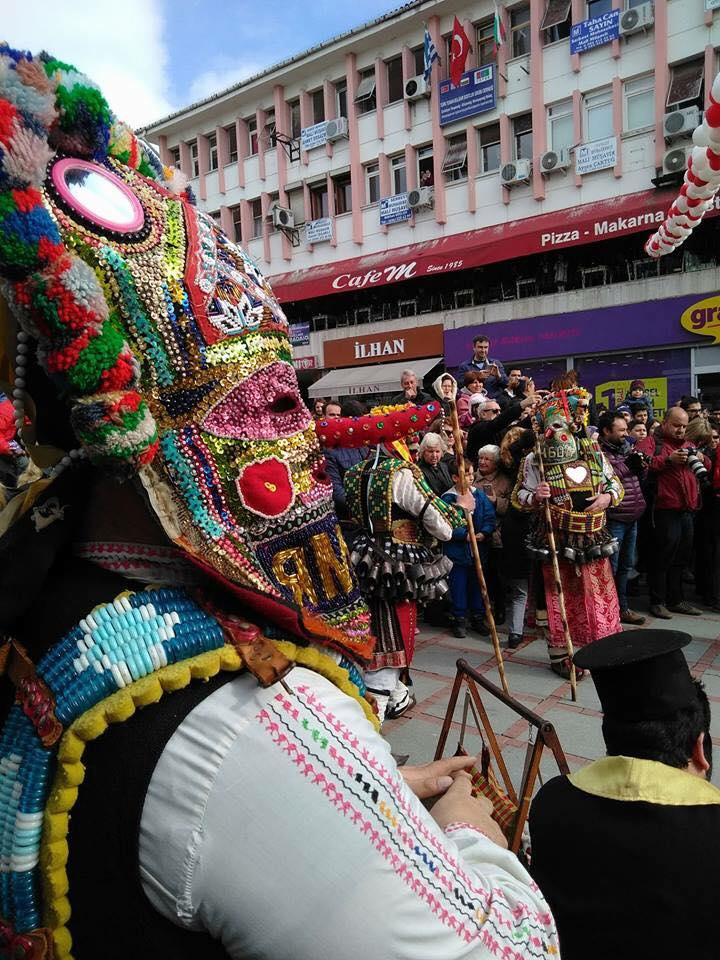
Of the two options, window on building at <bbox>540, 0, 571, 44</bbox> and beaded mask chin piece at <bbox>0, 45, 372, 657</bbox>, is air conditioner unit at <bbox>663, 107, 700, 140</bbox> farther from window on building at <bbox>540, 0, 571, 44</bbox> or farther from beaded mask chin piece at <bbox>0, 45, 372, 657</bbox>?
beaded mask chin piece at <bbox>0, 45, 372, 657</bbox>

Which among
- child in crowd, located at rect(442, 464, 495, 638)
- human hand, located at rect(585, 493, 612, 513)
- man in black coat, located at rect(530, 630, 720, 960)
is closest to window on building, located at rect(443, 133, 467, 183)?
child in crowd, located at rect(442, 464, 495, 638)

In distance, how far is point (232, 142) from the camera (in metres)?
25.5

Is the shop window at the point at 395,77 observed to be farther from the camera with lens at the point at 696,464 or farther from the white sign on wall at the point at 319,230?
the camera with lens at the point at 696,464

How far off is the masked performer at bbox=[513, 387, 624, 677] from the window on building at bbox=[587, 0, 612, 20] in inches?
677

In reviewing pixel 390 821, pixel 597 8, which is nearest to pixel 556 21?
pixel 597 8

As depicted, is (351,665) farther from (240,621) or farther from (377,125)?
(377,125)

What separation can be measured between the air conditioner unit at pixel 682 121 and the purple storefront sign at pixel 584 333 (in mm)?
4030

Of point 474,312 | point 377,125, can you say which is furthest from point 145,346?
point 377,125

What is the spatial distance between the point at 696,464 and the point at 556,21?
16634 millimetres

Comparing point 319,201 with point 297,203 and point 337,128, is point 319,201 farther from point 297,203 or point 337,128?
point 337,128

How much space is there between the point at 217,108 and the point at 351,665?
2852 centimetres

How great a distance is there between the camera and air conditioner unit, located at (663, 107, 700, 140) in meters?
15.8

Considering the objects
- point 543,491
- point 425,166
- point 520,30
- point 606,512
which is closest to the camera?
point 543,491

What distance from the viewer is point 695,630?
6.07 m
